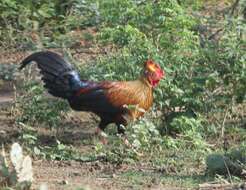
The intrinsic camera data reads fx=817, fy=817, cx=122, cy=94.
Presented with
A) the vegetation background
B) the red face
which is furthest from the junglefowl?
the vegetation background

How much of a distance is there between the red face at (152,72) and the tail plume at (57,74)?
0.73 meters

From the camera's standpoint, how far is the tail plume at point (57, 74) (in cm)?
859

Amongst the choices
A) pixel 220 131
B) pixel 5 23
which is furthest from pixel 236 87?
pixel 5 23

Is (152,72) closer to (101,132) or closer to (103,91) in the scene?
(103,91)

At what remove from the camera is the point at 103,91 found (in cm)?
838

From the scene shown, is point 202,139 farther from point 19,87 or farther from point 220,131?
point 19,87

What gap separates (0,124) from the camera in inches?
365

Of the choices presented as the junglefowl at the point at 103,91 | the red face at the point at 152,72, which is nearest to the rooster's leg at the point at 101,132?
the junglefowl at the point at 103,91

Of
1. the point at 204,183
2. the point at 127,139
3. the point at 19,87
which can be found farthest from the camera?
the point at 19,87

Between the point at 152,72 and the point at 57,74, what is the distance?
102 cm

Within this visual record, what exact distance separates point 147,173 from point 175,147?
0.94m

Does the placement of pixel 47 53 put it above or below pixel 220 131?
above

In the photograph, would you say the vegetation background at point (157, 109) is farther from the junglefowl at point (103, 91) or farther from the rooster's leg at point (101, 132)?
the junglefowl at point (103, 91)

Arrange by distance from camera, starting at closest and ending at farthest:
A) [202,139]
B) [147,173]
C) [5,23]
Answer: [147,173] < [202,139] < [5,23]
